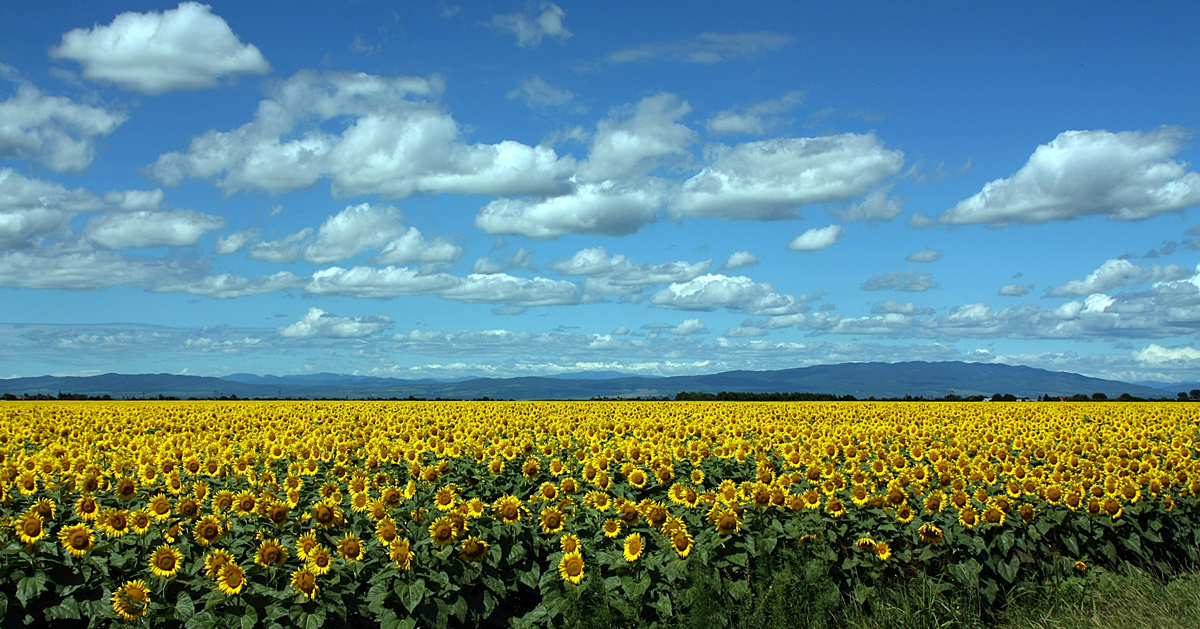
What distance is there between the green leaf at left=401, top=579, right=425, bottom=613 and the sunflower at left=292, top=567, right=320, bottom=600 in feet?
3.05

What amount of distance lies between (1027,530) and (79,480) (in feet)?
41.9

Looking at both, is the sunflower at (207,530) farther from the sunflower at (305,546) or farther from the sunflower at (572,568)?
the sunflower at (572,568)

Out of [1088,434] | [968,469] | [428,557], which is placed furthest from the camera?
[1088,434]

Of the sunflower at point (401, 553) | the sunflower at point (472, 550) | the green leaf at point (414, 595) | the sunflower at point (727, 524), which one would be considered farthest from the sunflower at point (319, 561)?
the sunflower at point (727, 524)

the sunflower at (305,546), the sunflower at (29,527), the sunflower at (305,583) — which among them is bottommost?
the sunflower at (305,583)

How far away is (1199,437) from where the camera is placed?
22.9 metres

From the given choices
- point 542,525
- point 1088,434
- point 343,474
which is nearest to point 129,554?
point 343,474

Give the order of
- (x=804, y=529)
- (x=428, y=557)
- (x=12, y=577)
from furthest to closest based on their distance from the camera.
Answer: (x=804, y=529), (x=428, y=557), (x=12, y=577)

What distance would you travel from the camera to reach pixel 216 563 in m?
9.38

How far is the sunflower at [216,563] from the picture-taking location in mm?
9367

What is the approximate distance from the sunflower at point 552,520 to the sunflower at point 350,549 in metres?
2.39

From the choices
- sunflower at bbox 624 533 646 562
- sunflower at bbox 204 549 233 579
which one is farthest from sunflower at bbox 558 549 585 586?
sunflower at bbox 204 549 233 579

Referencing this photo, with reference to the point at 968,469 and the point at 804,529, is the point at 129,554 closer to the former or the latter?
the point at 804,529

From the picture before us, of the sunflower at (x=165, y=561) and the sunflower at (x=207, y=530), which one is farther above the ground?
the sunflower at (x=207, y=530)
